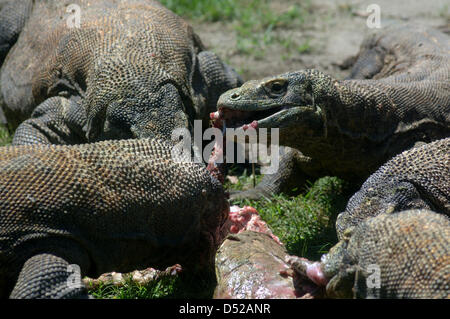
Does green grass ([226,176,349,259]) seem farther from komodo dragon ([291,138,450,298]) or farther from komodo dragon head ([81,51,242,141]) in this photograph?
komodo dragon head ([81,51,242,141])

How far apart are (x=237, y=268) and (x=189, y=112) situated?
2.34m

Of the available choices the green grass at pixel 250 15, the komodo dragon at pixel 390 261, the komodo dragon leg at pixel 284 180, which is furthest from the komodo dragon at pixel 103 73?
the green grass at pixel 250 15

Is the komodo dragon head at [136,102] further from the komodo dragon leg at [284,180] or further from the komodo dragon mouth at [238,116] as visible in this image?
the komodo dragon leg at [284,180]

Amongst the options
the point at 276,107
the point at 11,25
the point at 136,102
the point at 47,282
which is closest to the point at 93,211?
the point at 47,282

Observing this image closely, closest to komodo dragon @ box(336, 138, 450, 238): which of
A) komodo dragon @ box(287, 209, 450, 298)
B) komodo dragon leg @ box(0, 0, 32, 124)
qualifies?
komodo dragon @ box(287, 209, 450, 298)

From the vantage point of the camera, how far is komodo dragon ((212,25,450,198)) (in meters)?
5.45

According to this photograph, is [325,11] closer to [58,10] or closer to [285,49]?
[285,49]

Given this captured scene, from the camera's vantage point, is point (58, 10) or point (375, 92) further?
point (58, 10)

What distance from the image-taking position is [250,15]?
1023 centimetres

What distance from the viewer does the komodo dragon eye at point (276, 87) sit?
5.47 meters

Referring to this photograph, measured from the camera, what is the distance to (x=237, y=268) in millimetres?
4352

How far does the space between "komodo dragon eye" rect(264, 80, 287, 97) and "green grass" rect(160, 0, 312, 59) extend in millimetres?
4090

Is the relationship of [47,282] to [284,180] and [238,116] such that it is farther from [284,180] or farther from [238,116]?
[284,180]

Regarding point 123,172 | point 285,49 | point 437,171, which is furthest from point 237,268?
point 285,49
